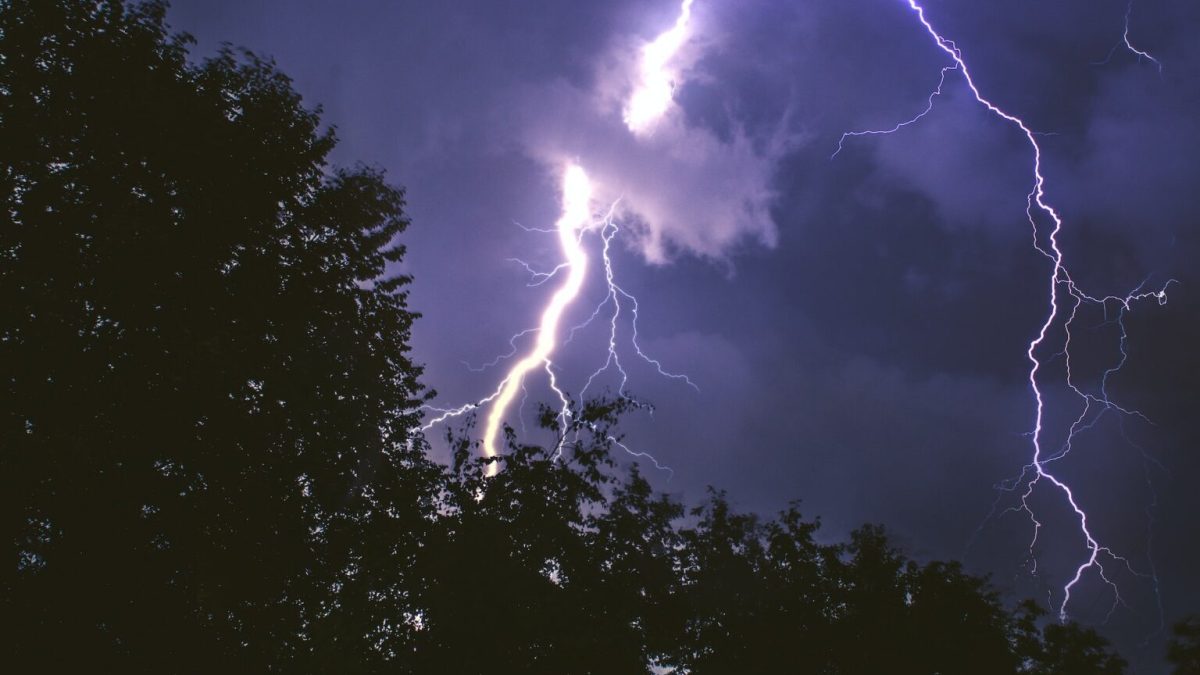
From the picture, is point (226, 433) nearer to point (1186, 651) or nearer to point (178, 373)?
point (178, 373)

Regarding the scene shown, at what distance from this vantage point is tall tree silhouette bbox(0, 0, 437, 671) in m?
6.91

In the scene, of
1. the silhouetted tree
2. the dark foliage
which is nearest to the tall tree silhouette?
the dark foliage

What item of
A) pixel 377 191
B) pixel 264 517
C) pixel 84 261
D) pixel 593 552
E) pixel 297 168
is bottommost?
pixel 264 517

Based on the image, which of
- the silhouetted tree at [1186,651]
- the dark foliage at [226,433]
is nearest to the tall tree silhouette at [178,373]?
the dark foliage at [226,433]

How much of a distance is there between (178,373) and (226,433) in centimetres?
140

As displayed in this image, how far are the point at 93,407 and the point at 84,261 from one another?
222cm

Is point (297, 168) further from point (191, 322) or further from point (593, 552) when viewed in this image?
point (593, 552)

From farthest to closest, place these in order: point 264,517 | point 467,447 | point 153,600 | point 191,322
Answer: point 467,447
point 264,517
point 191,322
point 153,600

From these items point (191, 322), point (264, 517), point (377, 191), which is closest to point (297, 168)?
point (377, 191)

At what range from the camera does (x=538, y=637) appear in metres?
9.33

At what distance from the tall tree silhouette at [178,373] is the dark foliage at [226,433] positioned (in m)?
0.04

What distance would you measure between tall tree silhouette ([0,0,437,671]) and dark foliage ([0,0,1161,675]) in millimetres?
37

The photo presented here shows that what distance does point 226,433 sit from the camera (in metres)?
Result: 8.64

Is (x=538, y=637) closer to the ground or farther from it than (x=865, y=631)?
closer to the ground
